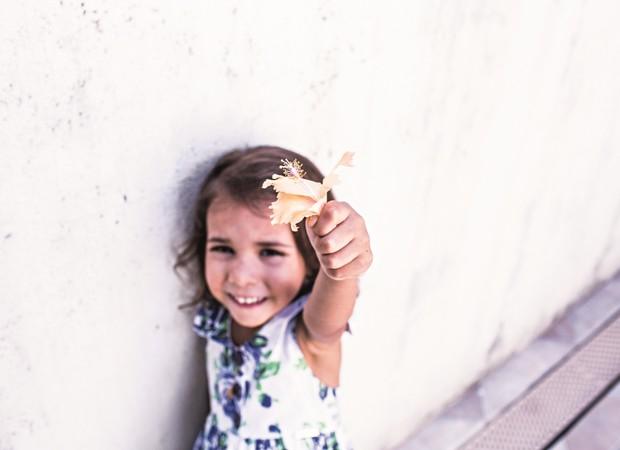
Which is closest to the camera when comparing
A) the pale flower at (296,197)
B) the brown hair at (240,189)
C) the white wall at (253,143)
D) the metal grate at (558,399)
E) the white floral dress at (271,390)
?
the pale flower at (296,197)

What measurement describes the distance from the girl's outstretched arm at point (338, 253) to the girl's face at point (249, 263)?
0.11 metres

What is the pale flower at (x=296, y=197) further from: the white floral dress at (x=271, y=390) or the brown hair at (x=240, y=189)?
the white floral dress at (x=271, y=390)

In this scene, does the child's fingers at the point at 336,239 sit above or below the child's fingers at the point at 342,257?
above

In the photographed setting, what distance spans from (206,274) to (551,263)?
1.39 meters

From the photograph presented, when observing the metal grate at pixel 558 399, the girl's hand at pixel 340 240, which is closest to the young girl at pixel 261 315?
the girl's hand at pixel 340 240

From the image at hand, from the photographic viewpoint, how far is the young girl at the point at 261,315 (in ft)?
3.24

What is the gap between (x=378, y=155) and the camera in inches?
49.6

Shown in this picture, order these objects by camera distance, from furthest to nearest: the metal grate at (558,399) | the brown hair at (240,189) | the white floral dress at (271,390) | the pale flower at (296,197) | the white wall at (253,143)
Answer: the metal grate at (558,399) → the white floral dress at (271,390) → the brown hair at (240,189) → the white wall at (253,143) → the pale flower at (296,197)

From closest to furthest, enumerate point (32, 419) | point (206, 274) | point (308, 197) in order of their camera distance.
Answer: point (308, 197) < point (32, 419) < point (206, 274)

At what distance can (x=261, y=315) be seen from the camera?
1056 millimetres

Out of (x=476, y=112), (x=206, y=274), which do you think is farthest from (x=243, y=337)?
(x=476, y=112)

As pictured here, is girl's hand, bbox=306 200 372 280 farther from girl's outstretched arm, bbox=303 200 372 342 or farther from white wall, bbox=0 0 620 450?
white wall, bbox=0 0 620 450

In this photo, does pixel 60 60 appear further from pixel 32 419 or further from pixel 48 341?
pixel 32 419

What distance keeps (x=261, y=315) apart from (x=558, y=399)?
1309mm
